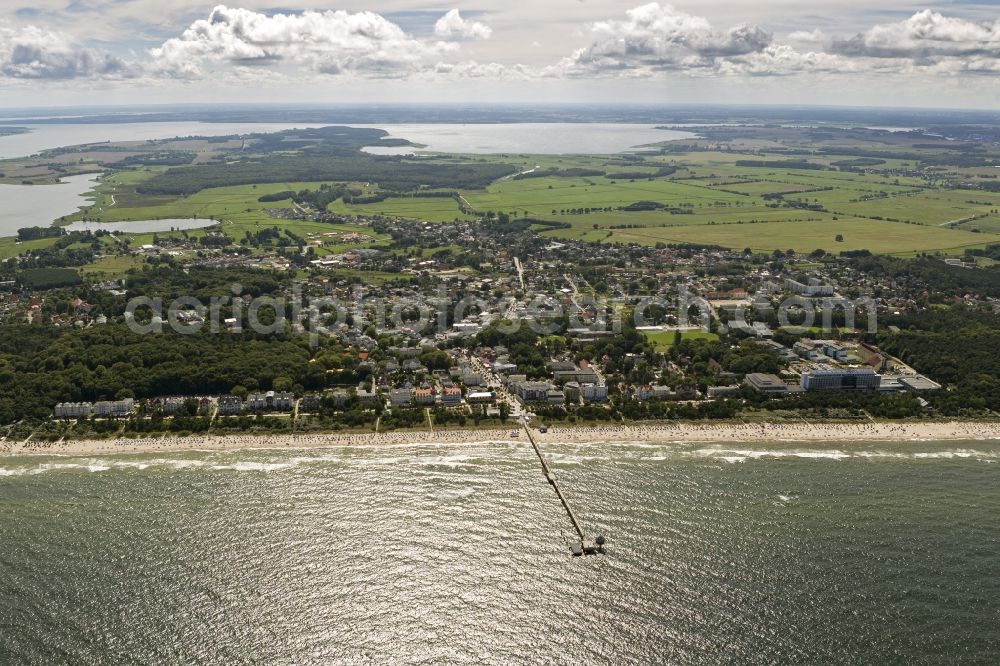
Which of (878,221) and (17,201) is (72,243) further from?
(878,221)

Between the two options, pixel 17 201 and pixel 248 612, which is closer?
pixel 248 612

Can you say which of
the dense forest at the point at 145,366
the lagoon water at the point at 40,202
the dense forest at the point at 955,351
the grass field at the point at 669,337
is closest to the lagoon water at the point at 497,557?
the dense forest at the point at 955,351

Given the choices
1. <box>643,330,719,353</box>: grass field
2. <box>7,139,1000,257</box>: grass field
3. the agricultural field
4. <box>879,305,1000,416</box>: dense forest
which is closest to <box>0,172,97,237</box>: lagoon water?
<box>7,139,1000,257</box>: grass field

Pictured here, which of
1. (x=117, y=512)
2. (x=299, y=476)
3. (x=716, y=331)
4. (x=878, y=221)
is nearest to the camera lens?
(x=117, y=512)

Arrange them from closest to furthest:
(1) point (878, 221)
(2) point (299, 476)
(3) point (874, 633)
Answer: (3) point (874, 633) < (2) point (299, 476) < (1) point (878, 221)

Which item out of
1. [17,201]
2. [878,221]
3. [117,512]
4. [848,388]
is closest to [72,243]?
[17,201]

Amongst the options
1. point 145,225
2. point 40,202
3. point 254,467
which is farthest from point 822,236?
point 40,202

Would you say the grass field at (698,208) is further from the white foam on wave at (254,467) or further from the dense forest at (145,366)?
the white foam on wave at (254,467)

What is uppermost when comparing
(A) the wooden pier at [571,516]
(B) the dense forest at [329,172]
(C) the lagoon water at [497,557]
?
(B) the dense forest at [329,172]
